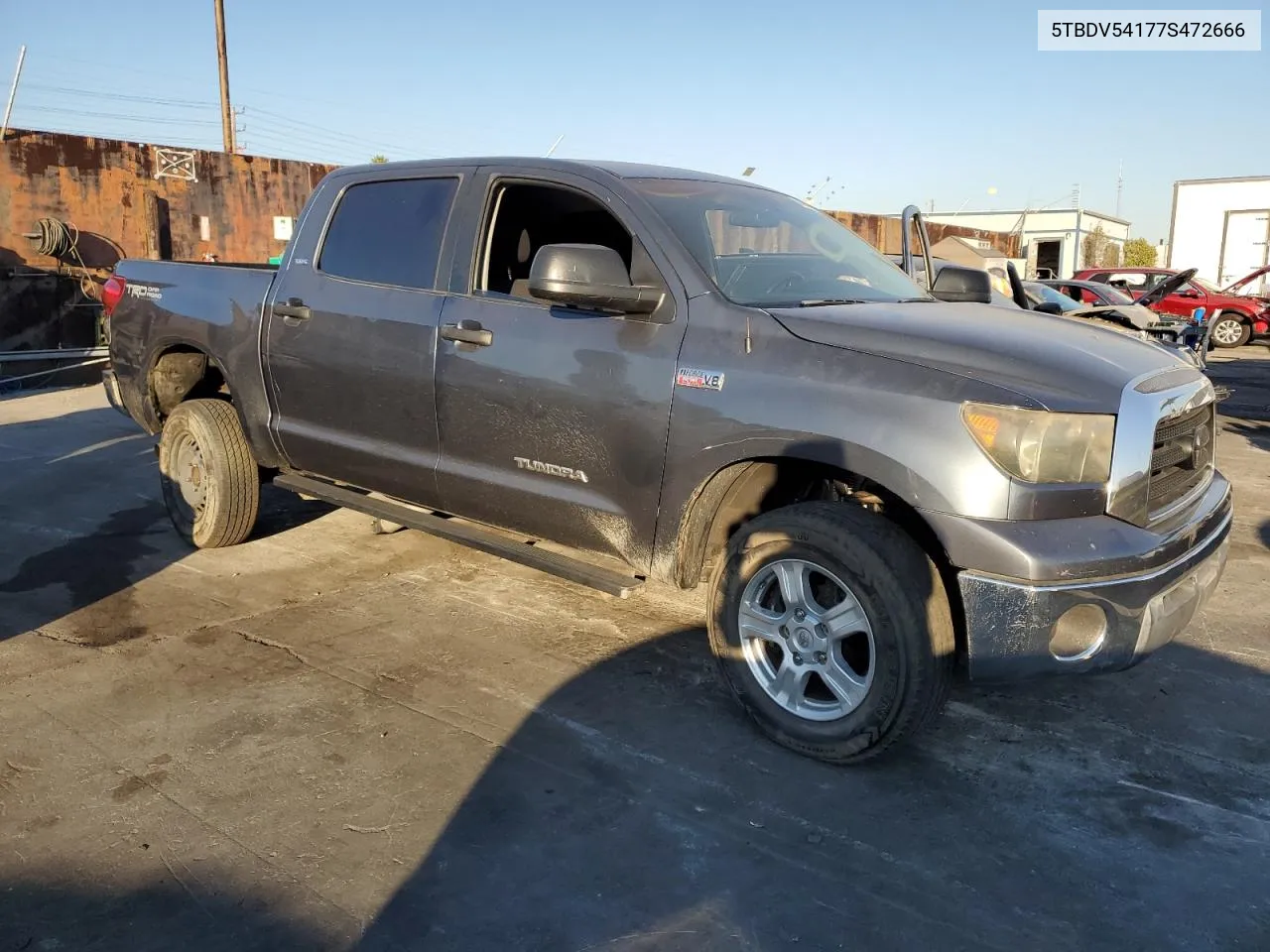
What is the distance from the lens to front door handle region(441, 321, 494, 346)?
12.7ft

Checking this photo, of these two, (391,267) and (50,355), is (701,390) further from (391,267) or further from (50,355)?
(50,355)

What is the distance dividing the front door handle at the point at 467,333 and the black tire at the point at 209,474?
70.5 inches

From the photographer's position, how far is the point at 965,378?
2.86m

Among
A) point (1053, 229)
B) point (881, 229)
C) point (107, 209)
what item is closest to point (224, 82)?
point (107, 209)

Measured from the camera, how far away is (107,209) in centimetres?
1461

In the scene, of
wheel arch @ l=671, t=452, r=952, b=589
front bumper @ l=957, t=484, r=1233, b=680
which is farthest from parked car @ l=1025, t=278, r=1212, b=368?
front bumper @ l=957, t=484, r=1233, b=680

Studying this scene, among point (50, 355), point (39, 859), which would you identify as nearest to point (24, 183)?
point (50, 355)

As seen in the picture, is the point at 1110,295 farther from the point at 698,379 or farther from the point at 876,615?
the point at 876,615

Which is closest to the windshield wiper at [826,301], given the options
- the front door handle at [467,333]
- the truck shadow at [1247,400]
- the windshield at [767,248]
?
the windshield at [767,248]

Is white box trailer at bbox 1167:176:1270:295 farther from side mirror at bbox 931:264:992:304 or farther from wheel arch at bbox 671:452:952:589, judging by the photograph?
wheel arch at bbox 671:452:952:589

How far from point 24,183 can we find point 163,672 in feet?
41.7

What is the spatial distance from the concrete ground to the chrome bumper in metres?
0.48

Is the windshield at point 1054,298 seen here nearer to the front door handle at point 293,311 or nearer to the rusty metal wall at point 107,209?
the front door handle at point 293,311

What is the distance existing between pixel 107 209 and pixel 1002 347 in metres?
15.1
